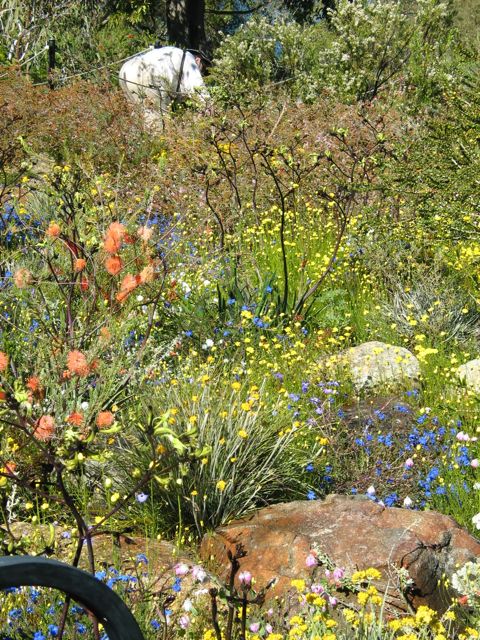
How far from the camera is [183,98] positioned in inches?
596

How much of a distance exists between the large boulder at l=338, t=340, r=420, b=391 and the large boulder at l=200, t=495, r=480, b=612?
5.73 ft

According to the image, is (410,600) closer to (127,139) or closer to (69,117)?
(127,139)

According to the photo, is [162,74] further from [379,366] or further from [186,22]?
[379,366]

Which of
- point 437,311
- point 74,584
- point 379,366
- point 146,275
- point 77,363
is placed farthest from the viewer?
point 437,311

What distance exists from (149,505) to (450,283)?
3.66 m

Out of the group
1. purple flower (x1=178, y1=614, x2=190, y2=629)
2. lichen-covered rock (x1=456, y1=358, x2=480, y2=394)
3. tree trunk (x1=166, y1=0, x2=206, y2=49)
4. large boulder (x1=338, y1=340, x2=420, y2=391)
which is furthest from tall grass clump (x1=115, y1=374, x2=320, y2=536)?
tree trunk (x1=166, y1=0, x2=206, y2=49)

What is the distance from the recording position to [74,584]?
1161 mm

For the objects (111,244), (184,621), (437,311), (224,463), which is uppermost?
(111,244)

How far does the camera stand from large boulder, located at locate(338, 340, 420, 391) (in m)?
5.03

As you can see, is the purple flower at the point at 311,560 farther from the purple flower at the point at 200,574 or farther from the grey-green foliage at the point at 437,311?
the grey-green foliage at the point at 437,311

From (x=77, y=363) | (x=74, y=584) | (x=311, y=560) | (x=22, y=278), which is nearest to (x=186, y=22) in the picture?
(x=22, y=278)

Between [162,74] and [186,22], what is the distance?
366 centimetres

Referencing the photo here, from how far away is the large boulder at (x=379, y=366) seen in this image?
503cm

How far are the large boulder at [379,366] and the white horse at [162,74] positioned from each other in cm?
1067
